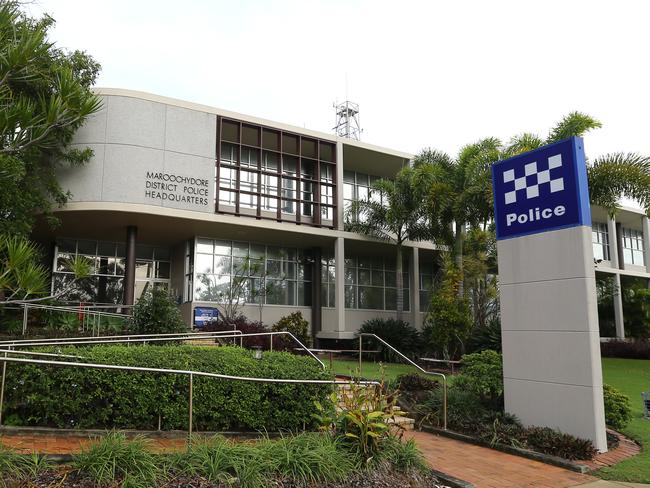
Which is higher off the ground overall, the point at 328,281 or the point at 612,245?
the point at 612,245

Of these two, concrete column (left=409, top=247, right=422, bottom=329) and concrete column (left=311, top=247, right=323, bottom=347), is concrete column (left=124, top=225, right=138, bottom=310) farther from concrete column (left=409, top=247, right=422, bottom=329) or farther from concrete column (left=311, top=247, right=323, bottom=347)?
concrete column (left=409, top=247, right=422, bottom=329)

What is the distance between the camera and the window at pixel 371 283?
83.5ft

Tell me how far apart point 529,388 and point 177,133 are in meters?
15.3

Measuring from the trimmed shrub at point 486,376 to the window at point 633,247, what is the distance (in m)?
30.6

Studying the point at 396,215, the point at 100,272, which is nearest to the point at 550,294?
the point at 396,215

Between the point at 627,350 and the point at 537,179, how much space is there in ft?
72.2

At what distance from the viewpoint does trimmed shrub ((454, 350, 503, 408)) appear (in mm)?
9445

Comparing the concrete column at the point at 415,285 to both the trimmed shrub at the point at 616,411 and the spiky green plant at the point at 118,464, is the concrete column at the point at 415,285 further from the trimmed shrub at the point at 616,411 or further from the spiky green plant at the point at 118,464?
the spiky green plant at the point at 118,464

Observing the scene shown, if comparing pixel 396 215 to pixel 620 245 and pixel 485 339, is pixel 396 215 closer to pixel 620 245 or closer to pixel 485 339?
pixel 485 339

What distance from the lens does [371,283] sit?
2622 centimetres

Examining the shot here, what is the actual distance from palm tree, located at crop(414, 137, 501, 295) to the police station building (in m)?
3.71

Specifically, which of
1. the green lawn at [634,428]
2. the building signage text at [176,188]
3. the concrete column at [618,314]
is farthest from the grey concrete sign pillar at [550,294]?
the concrete column at [618,314]

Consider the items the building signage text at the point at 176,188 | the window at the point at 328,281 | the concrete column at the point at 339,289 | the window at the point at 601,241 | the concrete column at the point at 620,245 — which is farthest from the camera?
the concrete column at the point at 620,245

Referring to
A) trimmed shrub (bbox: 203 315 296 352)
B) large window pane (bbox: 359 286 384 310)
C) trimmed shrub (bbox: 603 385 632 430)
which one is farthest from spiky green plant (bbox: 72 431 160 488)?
large window pane (bbox: 359 286 384 310)
